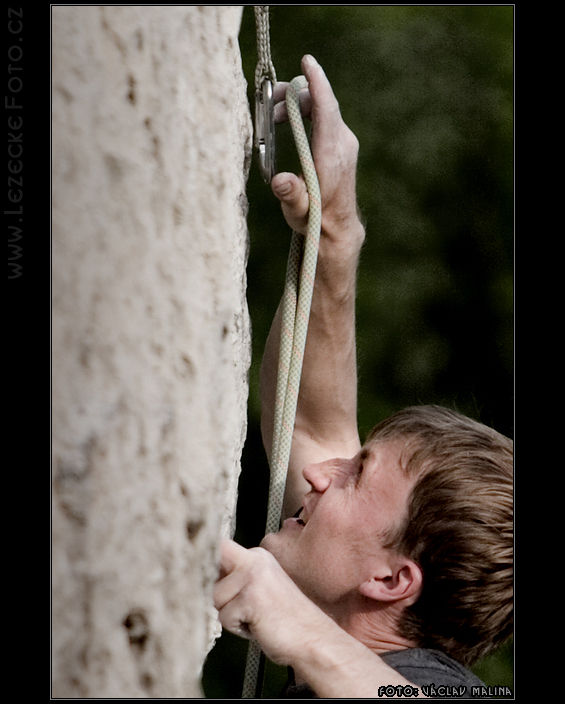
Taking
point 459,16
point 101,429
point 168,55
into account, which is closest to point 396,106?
point 459,16

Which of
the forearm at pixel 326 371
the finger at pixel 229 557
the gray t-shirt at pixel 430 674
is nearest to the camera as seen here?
the finger at pixel 229 557

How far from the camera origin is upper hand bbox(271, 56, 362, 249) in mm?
1209

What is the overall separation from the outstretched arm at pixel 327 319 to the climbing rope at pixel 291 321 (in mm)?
29

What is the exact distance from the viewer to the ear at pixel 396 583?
47.9 inches

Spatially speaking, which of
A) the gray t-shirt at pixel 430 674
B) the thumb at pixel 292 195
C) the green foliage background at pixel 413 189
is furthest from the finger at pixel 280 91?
the green foliage background at pixel 413 189

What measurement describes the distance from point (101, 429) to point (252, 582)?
34 centimetres

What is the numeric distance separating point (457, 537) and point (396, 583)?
0.35ft

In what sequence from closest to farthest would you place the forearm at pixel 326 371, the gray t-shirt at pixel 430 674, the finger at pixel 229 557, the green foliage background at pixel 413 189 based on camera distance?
the finger at pixel 229 557
the gray t-shirt at pixel 430 674
the forearm at pixel 326 371
the green foliage background at pixel 413 189

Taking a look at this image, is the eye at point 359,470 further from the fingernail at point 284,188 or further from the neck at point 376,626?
the fingernail at point 284,188

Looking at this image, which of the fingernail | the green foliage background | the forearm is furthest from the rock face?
the green foliage background

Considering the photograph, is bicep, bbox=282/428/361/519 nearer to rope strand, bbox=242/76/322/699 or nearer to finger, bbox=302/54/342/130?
rope strand, bbox=242/76/322/699

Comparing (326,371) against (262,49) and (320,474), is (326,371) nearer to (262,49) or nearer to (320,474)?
(320,474)

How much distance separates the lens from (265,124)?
1219 millimetres

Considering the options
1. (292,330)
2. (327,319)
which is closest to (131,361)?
(292,330)
